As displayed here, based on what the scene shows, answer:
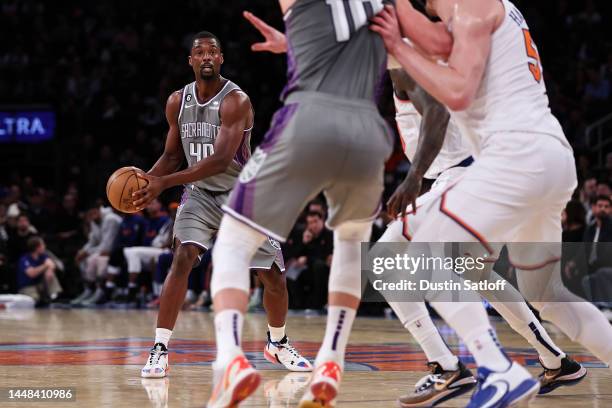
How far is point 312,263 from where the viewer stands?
44.0 ft

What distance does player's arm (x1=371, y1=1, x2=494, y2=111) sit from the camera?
409 cm

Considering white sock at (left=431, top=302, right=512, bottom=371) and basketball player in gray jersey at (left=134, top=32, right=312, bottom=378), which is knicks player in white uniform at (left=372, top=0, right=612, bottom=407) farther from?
basketball player in gray jersey at (left=134, top=32, right=312, bottom=378)

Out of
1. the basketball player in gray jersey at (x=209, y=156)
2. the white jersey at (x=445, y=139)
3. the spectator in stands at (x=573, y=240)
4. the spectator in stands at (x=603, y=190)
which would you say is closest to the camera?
the white jersey at (x=445, y=139)

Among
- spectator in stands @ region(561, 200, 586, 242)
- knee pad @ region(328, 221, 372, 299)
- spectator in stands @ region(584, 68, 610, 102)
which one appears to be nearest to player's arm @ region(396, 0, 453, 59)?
knee pad @ region(328, 221, 372, 299)

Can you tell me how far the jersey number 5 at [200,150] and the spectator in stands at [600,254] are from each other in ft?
18.7

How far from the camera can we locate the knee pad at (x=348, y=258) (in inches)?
168

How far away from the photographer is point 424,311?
16.2 feet

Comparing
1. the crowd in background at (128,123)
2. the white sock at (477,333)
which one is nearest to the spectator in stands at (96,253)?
the crowd in background at (128,123)

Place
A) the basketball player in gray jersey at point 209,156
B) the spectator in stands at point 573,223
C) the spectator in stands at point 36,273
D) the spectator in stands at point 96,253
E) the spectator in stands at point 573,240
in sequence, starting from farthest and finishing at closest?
the spectator in stands at point 96,253 < the spectator in stands at point 36,273 < the spectator in stands at point 573,223 < the spectator in stands at point 573,240 < the basketball player in gray jersey at point 209,156

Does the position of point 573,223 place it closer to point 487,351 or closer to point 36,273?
point 487,351

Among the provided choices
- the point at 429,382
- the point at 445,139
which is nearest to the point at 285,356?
the point at 429,382

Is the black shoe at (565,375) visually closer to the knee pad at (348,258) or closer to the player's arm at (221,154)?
the knee pad at (348,258)

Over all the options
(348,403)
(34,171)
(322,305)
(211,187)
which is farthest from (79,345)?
(34,171)

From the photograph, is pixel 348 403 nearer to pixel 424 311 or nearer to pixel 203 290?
pixel 424 311
